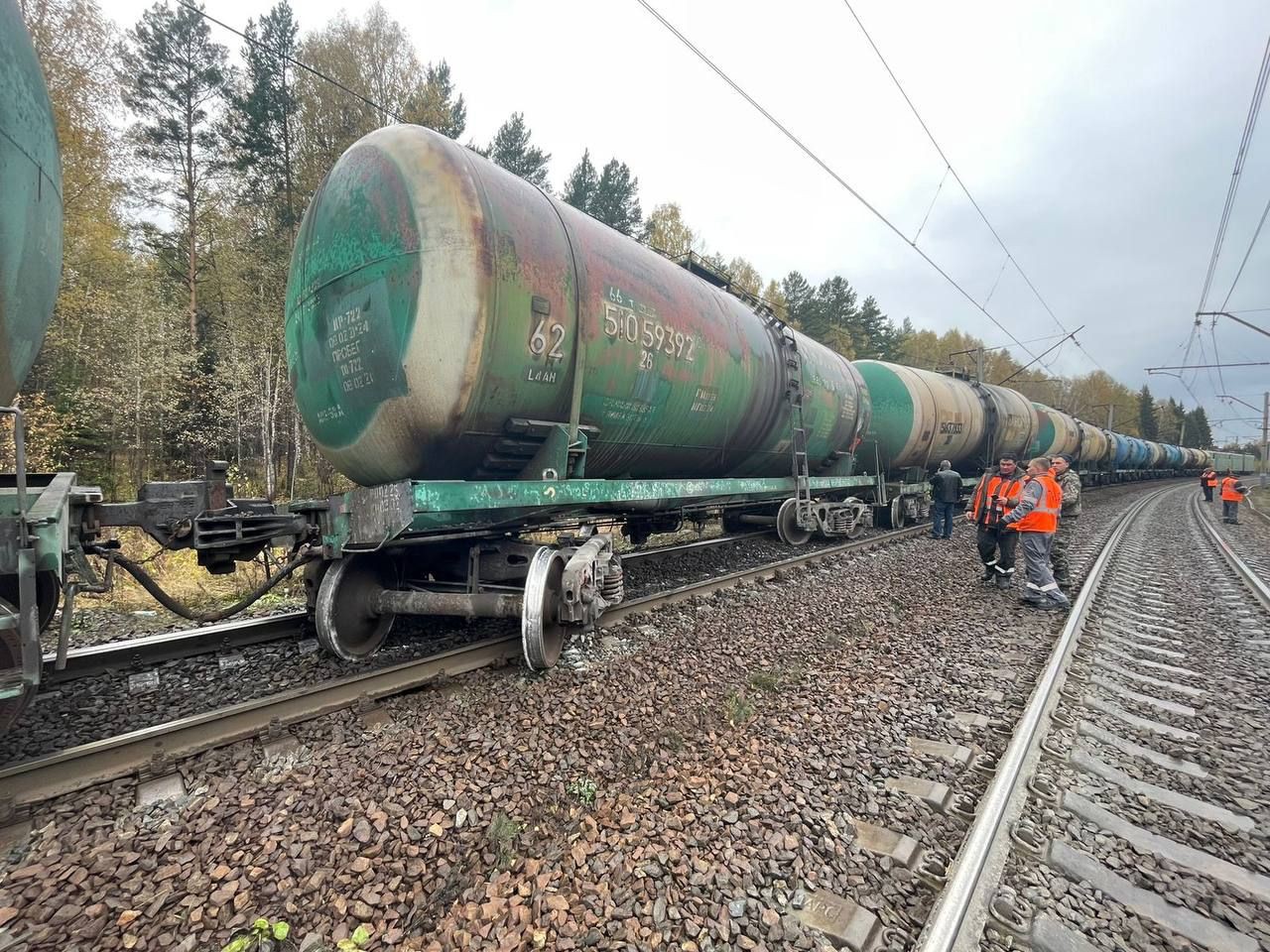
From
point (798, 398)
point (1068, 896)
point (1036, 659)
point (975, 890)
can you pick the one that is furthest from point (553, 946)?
point (798, 398)

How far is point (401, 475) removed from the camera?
403cm

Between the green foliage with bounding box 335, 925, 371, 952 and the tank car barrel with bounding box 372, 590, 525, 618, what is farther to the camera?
the tank car barrel with bounding box 372, 590, 525, 618

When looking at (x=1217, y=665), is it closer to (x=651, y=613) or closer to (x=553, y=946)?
(x=651, y=613)

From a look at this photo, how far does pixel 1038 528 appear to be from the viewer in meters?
6.69

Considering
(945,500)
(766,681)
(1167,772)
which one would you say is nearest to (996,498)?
(945,500)

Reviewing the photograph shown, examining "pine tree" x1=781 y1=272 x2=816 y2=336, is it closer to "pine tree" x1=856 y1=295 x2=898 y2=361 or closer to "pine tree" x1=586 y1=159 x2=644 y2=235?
"pine tree" x1=856 y1=295 x2=898 y2=361

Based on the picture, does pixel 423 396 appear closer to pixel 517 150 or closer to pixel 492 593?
pixel 492 593

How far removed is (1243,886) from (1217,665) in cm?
340

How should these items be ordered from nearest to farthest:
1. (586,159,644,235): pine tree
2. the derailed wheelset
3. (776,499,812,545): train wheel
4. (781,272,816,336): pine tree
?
the derailed wheelset, (776,499,812,545): train wheel, (586,159,644,235): pine tree, (781,272,816,336): pine tree

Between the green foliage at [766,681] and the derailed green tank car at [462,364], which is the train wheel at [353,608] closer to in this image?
the derailed green tank car at [462,364]

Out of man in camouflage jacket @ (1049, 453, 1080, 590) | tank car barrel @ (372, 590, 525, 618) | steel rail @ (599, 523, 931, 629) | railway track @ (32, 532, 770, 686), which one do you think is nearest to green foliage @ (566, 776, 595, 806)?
tank car barrel @ (372, 590, 525, 618)

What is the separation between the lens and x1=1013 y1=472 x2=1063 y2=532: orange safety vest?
22.0 feet

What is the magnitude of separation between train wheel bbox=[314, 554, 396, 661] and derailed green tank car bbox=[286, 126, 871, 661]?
15mm

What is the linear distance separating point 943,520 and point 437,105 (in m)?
18.6
